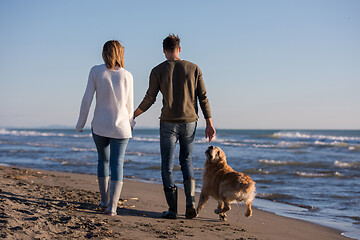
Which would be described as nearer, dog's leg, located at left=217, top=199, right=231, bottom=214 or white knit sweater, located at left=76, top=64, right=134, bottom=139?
white knit sweater, located at left=76, top=64, right=134, bottom=139

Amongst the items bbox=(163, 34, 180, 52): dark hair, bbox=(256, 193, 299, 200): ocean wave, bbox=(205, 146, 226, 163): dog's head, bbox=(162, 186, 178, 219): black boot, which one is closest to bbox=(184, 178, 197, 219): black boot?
bbox=(162, 186, 178, 219): black boot

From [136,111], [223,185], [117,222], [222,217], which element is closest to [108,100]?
[136,111]

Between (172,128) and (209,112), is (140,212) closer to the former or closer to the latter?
(172,128)

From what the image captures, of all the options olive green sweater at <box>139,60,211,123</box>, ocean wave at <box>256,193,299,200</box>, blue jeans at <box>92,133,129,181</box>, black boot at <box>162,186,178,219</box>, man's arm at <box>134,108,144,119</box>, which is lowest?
ocean wave at <box>256,193,299,200</box>

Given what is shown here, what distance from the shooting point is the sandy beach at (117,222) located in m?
2.97

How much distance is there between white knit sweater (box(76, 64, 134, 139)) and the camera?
366 cm

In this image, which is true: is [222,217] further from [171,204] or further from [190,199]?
[171,204]

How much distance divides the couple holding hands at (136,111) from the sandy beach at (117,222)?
12.0 inches

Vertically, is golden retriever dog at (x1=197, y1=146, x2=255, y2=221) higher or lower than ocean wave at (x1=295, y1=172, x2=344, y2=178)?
higher

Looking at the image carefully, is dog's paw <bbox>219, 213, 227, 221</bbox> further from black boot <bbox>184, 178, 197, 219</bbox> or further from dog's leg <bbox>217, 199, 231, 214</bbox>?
black boot <bbox>184, 178, 197, 219</bbox>

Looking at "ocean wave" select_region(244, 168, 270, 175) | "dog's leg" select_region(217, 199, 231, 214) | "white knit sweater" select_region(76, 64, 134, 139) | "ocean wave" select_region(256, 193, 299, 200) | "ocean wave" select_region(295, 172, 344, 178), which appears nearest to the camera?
"white knit sweater" select_region(76, 64, 134, 139)

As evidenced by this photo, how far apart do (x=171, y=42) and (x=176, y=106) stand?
28.6 inches

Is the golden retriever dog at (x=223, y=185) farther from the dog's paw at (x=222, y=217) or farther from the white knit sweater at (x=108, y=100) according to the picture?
the white knit sweater at (x=108, y=100)

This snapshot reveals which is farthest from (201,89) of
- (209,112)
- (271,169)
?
(271,169)
